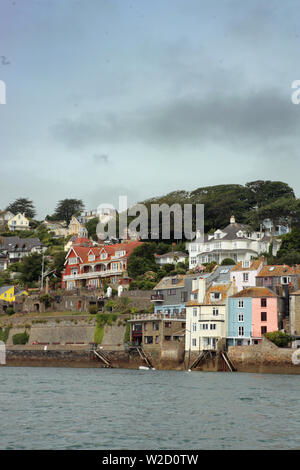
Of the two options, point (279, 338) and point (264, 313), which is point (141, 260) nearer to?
point (264, 313)

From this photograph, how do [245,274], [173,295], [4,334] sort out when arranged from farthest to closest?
1. [4,334]
2. [173,295]
3. [245,274]

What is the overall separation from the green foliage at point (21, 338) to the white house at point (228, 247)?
1089 inches

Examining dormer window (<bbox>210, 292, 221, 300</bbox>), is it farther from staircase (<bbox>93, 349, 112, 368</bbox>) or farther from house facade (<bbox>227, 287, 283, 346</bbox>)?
staircase (<bbox>93, 349, 112, 368</bbox>)

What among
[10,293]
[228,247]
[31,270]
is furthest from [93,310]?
[31,270]

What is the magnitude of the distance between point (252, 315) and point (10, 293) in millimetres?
50988

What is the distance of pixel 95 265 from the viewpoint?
11538cm

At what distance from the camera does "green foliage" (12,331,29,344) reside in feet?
310

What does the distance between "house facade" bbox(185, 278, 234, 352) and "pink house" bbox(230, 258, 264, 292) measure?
5.27 metres

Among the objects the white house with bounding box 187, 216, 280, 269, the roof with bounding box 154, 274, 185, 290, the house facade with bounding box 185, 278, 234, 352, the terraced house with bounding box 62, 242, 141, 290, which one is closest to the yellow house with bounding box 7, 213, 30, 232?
the terraced house with bounding box 62, 242, 141, 290

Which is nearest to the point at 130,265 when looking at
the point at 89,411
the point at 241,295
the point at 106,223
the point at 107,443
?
the point at 241,295

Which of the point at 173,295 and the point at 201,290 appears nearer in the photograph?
the point at 201,290

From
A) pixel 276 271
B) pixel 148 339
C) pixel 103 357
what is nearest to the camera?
pixel 148 339

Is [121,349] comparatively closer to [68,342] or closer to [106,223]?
[68,342]

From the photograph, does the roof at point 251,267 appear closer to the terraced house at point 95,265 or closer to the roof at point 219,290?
the roof at point 219,290
